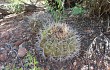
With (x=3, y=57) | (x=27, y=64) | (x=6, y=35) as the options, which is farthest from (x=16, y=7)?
(x=27, y=64)

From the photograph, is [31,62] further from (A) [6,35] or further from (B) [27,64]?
(A) [6,35]

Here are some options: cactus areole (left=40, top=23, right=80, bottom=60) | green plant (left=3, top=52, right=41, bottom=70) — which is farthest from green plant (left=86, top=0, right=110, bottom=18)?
green plant (left=3, top=52, right=41, bottom=70)

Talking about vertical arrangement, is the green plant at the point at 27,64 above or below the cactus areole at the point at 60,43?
below

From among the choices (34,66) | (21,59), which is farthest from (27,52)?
(34,66)

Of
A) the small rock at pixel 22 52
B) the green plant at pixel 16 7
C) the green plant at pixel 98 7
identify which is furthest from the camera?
the green plant at pixel 16 7

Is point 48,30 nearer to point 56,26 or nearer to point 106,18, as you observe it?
point 56,26

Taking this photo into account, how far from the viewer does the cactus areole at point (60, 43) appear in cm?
261

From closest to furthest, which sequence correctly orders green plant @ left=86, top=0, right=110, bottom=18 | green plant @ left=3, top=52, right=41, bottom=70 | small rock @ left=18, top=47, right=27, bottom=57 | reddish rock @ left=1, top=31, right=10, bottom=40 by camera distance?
green plant @ left=3, top=52, right=41, bottom=70 < small rock @ left=18, top=47, right=27, bottom=57 < green plant @ left=86, top=0, right=110, bottom=18 < reddish rock @ left=1, top=31, right=10, bottom=40

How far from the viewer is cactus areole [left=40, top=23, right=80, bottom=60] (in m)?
2.61

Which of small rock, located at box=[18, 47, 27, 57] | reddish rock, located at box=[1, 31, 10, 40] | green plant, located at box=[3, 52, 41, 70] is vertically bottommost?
green plant, located at box=[3, 52, 41, 70]

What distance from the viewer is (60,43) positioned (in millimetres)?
2598

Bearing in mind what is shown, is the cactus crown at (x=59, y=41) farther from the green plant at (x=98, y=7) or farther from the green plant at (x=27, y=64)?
the green plant at (x=98, y=7)

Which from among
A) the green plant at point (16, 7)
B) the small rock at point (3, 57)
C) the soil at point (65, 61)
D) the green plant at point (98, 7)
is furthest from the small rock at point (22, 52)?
the green plant at point (16, 7)

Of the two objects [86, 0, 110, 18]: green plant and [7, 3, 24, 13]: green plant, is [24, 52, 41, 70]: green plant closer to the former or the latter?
[86, 0, 110, 18]: green plant
